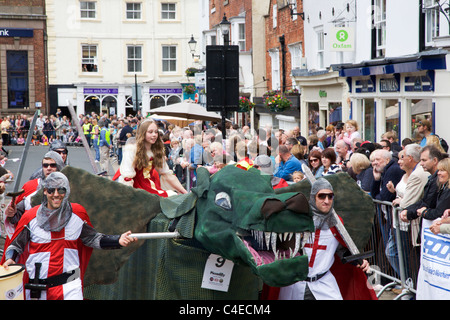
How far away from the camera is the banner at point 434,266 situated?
651 centimetres

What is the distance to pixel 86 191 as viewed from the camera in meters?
5.63

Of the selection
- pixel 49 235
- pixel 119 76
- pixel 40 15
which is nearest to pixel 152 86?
pixel 119 76

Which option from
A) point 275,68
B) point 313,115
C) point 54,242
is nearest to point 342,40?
point 313,115

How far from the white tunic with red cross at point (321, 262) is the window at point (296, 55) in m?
21.7

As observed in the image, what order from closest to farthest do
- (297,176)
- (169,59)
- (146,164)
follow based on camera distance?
(146,164)
(297,176)
(169,59)

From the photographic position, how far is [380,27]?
18750 mm

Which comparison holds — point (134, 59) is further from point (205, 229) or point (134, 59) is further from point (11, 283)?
point (205, 229)

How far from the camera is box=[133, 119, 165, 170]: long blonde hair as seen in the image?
7.10 meters

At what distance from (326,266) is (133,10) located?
4287 cm

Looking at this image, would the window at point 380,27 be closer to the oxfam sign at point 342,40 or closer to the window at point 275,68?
the oxfam sign at point 342,40

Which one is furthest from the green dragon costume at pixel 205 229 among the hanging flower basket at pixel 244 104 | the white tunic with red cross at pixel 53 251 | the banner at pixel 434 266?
the hanging flower basket at pixel 244 104

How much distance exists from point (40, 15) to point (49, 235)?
1618 inches

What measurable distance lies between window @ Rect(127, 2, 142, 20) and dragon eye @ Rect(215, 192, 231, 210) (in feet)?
142

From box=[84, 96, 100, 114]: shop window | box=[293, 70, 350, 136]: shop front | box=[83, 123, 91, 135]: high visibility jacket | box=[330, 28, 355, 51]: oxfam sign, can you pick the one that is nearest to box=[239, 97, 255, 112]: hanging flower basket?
box=[293, 70, 350, 136]: shop front
